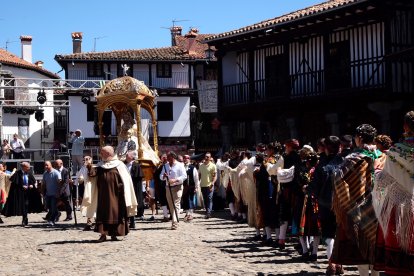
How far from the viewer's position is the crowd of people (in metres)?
6.86

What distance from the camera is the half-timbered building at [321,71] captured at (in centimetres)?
2178

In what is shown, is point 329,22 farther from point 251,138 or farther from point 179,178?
point 251,138

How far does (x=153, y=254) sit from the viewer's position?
12.2 meters

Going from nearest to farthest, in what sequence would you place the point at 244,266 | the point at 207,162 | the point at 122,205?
1. the point at 244,266
2. the point at 122,205
3. the point at 207,162

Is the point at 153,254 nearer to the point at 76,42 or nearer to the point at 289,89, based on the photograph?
the point at 289,89

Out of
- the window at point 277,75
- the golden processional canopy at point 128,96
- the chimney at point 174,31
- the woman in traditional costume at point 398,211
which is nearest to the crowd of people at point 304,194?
the woman in traditional costume at point 398,211

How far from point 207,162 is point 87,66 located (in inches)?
1053

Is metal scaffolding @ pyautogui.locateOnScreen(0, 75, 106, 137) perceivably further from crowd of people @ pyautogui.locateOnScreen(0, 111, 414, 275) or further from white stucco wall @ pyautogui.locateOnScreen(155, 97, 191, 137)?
crowd of people @ pyautogui.locateOnScreen(0, 111, 414, 275)

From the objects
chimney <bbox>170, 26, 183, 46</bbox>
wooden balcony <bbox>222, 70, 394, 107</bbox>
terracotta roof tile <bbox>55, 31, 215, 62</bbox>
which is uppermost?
chimney <bbox>170, 26, 183, 46</bbox>

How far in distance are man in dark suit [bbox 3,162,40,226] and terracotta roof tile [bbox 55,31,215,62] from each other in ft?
85.1

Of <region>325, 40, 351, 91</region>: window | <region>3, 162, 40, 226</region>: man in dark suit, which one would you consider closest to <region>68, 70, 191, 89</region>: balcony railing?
<region>325, 40, 351, 91</region>: window

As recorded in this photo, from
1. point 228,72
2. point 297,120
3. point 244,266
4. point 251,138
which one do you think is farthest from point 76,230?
point 251,138

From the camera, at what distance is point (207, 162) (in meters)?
21.2

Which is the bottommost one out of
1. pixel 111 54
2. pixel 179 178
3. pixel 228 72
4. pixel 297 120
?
pixel 179 178
